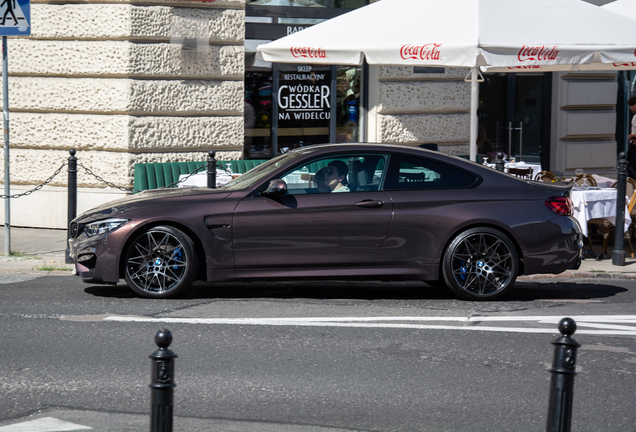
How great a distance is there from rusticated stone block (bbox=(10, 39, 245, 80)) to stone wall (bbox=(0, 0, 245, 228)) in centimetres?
1

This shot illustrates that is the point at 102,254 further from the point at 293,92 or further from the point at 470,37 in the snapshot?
the point at 293,92

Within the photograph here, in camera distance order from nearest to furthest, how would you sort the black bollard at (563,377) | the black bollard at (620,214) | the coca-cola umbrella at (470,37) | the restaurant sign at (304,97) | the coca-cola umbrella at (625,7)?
the black bollard at (563,377) < the coca-cola umbrella at (470,37) < the black bollard at (620,214) < the coca-cola umbrella at (625,7) < the restaurant sign at (304,97)

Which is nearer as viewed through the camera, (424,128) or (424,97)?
(424,97)

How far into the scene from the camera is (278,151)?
1370cm

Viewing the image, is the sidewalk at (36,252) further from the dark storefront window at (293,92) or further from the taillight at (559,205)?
the taillight at (559,205)

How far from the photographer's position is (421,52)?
9797mm

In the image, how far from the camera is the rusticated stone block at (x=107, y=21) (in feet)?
38.8

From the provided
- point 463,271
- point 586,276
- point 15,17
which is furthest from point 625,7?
point 15,17

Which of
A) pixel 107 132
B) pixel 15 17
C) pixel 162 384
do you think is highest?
pixel 15 17

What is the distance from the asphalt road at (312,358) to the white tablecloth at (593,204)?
1.98m

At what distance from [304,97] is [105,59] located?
3.32m

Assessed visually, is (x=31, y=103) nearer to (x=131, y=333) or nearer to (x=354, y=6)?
(x=354, y=6)

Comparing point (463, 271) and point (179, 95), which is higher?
point (179, 95)

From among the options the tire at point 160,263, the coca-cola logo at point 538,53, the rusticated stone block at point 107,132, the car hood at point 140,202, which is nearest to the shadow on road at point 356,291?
the tire at point 160,263
